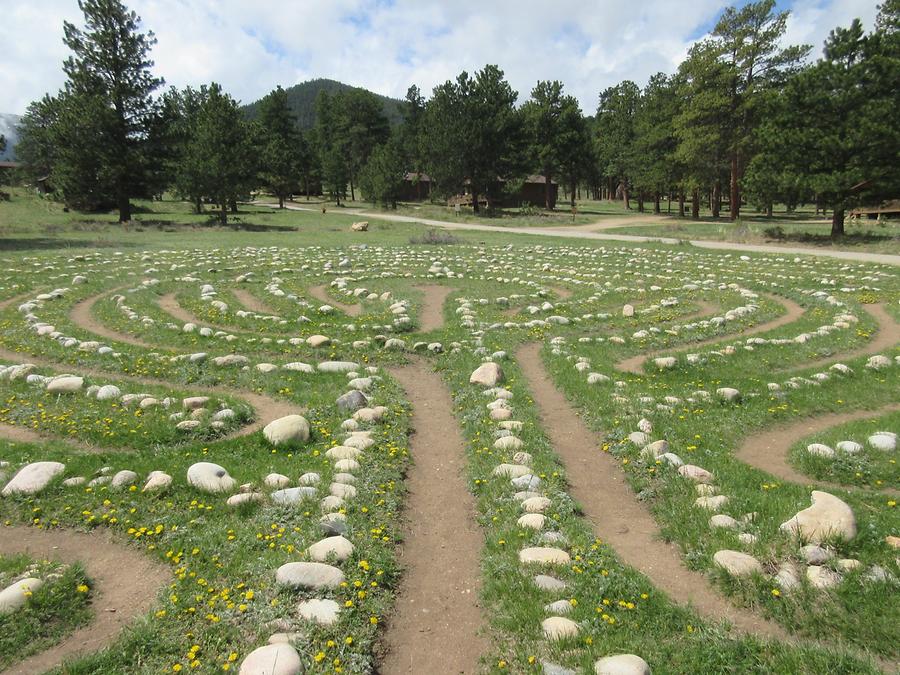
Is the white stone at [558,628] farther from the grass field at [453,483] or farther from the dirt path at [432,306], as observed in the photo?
the dirt path at [432,306]

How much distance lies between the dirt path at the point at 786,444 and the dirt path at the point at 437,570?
12.9ft

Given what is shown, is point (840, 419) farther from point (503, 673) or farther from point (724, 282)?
point (724, 282)

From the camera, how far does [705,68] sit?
47.1 meters

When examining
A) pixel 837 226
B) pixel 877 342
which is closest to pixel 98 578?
pixel 877 342

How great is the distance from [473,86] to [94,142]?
3774cm

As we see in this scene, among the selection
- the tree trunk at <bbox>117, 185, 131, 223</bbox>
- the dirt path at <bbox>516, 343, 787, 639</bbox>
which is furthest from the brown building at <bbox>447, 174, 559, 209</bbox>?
the dirt path at <bbox>516, 343, 787, 639</bbox>

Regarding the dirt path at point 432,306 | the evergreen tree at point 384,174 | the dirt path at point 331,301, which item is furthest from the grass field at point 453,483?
the evergreen tree at point 384,174

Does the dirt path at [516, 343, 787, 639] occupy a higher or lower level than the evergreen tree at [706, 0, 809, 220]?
lower

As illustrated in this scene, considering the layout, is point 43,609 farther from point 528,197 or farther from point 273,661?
point 528,197

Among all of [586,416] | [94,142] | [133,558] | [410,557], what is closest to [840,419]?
[586,416]

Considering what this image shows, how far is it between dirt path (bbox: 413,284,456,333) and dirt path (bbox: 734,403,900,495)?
789 centimetres

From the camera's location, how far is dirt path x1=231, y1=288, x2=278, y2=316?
1550 cm

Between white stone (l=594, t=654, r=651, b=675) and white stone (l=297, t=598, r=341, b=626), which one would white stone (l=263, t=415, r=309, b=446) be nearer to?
white stone (l=297, t=598, r=341, b=626)

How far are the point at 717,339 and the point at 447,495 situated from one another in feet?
30.2
